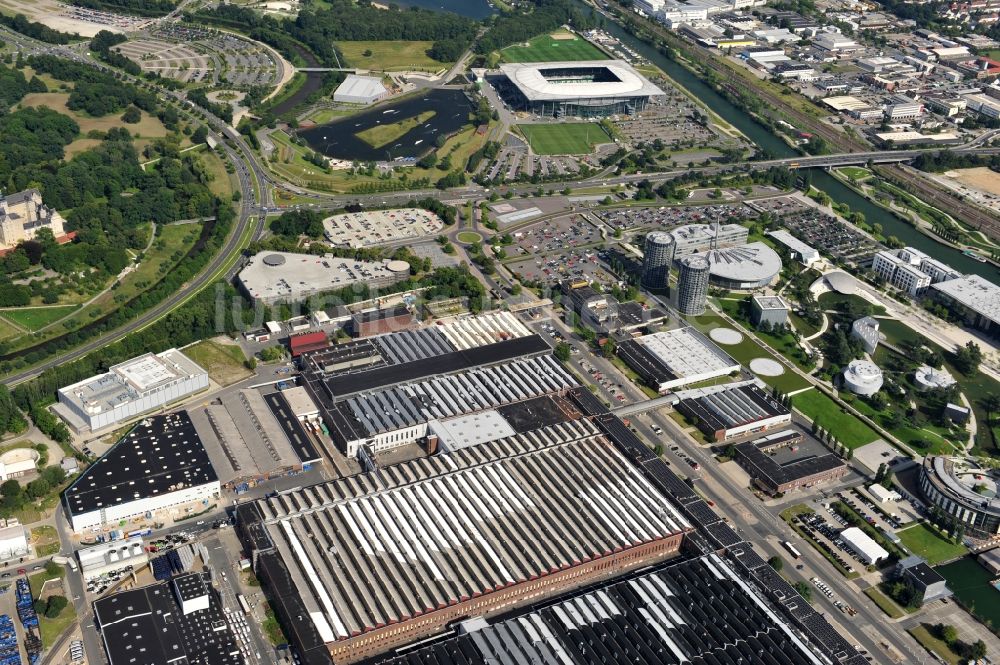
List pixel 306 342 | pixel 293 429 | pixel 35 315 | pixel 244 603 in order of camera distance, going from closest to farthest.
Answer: pixel 244 603, pixel 293 429, pixel 306 342, pixel 35 315

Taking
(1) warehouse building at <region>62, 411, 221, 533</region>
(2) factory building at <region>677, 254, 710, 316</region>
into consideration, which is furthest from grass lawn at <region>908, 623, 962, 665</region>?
(1) warehouse building at <region>62, 411, 221, 533</region>

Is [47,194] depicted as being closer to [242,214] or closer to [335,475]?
[242,214]

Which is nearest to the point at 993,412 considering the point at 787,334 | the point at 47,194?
the point at 787,334

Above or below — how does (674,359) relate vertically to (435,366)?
below

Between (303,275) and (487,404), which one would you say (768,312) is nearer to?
(487,404)

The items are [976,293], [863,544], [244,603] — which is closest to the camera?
[244,603]

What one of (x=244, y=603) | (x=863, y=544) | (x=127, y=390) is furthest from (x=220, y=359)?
(x=863, y=544)

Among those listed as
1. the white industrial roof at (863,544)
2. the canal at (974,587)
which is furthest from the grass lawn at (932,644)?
the white industrial roof at (863,544)
